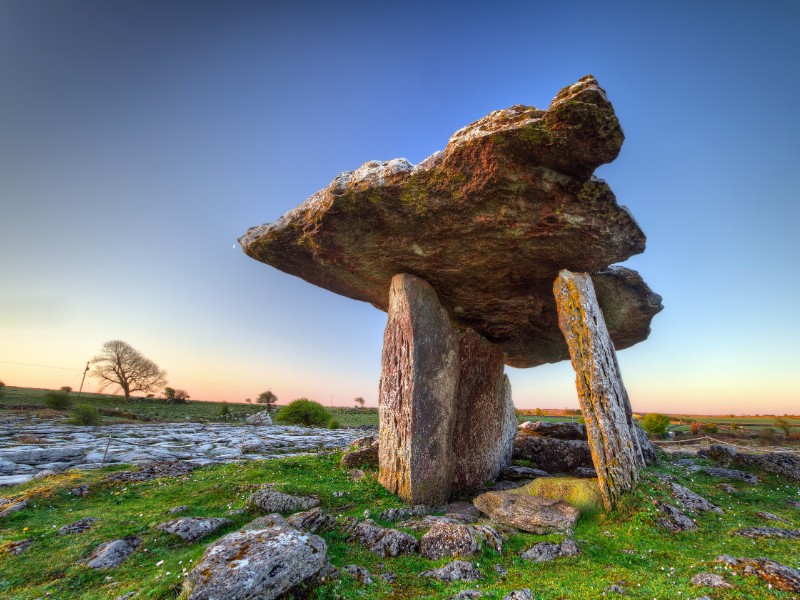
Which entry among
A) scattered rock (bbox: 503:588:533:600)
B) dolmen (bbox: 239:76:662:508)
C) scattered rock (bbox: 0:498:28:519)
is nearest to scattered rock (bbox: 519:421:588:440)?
dolmen (bbox: 239:76:662:508)

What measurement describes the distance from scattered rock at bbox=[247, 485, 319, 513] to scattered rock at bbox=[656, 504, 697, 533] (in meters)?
7.23

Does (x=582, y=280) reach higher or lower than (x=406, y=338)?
higher

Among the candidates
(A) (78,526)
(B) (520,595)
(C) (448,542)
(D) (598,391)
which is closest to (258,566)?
(B) (520,595)

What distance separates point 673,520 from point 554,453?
26.4ft

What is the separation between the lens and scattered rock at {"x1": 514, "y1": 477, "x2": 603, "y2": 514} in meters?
8.86

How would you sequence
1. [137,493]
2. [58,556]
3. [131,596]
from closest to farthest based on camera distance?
[131,596]
[58,556]
[137,493]

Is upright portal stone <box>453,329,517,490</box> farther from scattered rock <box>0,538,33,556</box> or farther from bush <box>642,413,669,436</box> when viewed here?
bush <box>642,413,669,436</box>

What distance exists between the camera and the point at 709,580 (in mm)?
4805

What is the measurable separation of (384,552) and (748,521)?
7.52 metres

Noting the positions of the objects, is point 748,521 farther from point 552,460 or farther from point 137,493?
point 137,493

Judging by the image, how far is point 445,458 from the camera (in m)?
10.8

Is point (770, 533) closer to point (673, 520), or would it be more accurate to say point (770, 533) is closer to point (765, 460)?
point (673, 520)

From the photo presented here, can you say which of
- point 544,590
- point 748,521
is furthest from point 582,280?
point 544,590

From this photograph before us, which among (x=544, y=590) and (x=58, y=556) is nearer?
(x=544, y=590)
